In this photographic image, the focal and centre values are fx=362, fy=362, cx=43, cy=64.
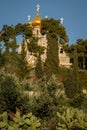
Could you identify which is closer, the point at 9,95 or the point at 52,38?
the point at 9,95

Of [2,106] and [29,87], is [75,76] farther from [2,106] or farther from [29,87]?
[2,106]

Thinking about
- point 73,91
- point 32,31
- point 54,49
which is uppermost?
point 32,31

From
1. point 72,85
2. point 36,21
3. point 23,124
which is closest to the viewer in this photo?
point 23,124

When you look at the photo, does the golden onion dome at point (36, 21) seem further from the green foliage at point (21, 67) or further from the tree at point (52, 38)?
the green foliage at point (21, 67)

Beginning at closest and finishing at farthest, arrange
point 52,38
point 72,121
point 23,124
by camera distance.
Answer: point 23,124 < point 72,121 < point 52,38

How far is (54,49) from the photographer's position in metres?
40.0

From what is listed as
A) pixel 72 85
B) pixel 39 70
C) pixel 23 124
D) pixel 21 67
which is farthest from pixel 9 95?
pixel 39 70

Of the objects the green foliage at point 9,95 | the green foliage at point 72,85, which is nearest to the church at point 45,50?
the green foliage at point 72,85

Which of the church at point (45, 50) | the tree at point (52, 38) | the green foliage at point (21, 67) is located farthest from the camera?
the church at point (45, 50)

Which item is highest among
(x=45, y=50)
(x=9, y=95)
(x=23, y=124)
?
(x=45, y=50)

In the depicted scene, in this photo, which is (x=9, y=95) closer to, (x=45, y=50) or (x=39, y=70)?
(x=39, y=70)

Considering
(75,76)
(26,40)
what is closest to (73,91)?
(75,76)

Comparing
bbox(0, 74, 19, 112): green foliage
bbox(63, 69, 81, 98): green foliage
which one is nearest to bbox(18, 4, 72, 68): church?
bbox(63, 69, 81, 98): green foliage

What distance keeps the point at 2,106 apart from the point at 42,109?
0.91 meters
